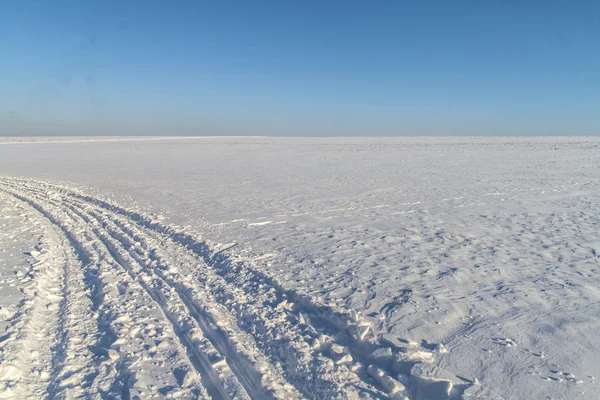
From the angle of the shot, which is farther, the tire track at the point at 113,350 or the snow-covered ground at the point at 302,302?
the snow-covered ground at the point at 302,302

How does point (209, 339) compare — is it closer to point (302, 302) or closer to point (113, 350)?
point (113, 350)

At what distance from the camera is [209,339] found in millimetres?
4395

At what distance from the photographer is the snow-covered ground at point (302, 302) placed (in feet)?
12.3

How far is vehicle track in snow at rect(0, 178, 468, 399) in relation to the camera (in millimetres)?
3648

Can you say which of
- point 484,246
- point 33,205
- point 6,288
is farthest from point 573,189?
point 33,205

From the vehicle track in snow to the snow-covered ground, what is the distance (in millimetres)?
20

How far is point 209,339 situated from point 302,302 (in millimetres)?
1385

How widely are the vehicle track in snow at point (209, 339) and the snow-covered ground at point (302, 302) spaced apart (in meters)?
0.02

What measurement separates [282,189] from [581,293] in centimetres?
1081

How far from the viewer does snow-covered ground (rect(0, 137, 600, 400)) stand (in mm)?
3746

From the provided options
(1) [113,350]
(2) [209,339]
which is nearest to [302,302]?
(2) [209,339]

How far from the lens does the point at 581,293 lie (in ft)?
18.2

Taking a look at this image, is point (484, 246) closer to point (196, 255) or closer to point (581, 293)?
point (581, 293)

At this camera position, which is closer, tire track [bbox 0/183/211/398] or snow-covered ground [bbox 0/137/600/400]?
tire track [bbox 0/183/211/398]
